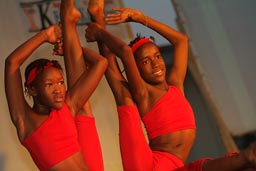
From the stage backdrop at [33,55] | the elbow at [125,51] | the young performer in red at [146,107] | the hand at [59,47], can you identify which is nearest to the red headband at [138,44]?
the young performer in red at [146,107]

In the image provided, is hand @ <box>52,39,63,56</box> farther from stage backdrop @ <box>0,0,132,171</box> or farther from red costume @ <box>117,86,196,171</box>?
stage backdrop @ <box>0,0,132,171</box>

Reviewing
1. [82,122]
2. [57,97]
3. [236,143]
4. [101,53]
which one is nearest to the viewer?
[57,97]

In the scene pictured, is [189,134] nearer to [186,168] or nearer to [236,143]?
[186,168]

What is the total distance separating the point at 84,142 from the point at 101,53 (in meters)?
0.28

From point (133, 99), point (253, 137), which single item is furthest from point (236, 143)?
point (133, 99)

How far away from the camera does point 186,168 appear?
4.22ft

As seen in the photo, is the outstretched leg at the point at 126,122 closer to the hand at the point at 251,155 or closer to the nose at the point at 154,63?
the nose at the point at 154,63

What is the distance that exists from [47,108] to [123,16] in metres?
0.39

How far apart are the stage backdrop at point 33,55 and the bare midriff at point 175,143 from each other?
1.85ft

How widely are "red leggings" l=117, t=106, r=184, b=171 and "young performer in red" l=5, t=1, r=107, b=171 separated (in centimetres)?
13

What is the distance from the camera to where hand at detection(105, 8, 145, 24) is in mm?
1636

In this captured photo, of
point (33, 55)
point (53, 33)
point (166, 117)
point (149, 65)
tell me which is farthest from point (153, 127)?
point (33, 55)

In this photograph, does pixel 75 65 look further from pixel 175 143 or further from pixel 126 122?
pixel 175 143

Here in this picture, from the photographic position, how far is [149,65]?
5.26 feet
